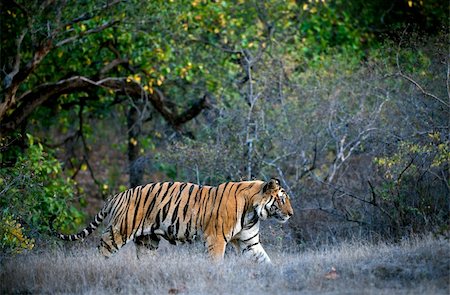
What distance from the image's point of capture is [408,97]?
16.6 m

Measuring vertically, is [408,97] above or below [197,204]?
above

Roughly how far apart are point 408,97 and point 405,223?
340cm

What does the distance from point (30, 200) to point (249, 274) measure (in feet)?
18.2

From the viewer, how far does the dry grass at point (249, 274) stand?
973cm

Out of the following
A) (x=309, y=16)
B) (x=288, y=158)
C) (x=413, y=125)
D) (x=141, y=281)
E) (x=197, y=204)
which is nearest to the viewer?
(x=141, y=281)

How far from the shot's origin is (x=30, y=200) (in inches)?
573

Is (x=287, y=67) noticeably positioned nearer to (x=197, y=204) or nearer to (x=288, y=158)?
(x=288, y=158)

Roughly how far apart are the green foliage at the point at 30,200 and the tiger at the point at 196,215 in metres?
1.03

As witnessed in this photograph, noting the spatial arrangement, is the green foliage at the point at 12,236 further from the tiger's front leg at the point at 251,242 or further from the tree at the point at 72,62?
the tree at the point at 72,62

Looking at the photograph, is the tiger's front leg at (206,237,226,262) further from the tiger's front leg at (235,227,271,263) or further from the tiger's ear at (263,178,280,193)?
the tiger's ear at (263,178,280,193)

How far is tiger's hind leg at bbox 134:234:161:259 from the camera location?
509 inches

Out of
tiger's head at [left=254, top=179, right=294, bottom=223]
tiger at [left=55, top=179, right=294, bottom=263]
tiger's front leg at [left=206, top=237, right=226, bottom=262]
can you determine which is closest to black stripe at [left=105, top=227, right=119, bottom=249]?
tiger at [left=55, top=179, right=294, bottom=263]

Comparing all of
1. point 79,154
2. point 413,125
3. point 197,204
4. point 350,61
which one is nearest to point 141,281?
point 197,204

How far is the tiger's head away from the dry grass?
32.6 inches
